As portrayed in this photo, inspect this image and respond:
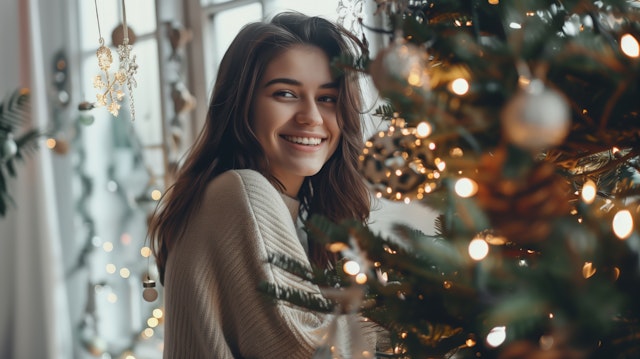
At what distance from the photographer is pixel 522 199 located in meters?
0.44

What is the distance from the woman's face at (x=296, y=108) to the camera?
1.24 meters

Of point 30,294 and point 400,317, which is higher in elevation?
point 400,317

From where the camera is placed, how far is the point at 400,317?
2.02 feet

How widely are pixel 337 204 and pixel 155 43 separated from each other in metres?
1.90

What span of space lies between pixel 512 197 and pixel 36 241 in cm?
316

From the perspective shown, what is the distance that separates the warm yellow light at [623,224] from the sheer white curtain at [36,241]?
120 inches

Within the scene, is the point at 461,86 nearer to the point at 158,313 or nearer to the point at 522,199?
the point at 522,199

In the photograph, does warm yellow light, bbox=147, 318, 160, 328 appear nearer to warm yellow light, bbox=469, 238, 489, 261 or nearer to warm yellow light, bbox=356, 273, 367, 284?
warm yellow light, bbox=356, 273, 367, 284

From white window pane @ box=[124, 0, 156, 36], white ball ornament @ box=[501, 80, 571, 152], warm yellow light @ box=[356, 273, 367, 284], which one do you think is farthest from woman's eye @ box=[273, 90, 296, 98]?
white window pane @ box=[124, 0, 156, 36]

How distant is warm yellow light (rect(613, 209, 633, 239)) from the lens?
512 mm

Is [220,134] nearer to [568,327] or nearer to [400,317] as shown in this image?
Result: [400,317]

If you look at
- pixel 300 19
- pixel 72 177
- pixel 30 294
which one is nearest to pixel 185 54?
pixel 72 177

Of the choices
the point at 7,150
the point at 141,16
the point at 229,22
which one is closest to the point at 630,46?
the point at 7,150

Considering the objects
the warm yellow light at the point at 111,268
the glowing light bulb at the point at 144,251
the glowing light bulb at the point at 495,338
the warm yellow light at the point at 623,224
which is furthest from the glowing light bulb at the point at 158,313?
the warm yellow light at the point at 623,224
